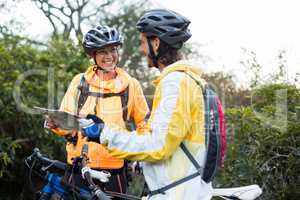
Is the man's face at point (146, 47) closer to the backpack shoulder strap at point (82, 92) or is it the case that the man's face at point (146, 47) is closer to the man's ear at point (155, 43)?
the man's ear at point (155, 43)

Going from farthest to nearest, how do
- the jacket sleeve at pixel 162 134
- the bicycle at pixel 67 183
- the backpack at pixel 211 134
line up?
the bicycle at pixel 67 183 → the backpack at pixel 211 134 → the jacket sleeve at pixel 162 134

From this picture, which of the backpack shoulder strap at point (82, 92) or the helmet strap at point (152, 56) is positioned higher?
the helmet strap at point (152, 56)

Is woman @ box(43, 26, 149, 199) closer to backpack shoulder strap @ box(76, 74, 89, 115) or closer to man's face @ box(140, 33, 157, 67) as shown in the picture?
backpack shoulder strap @ box(76, 74, 89, 115)

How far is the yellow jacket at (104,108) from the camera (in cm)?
401

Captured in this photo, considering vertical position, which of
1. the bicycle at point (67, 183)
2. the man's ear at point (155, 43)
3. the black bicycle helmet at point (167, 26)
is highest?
the black bicycle helmet at point (167, 26)

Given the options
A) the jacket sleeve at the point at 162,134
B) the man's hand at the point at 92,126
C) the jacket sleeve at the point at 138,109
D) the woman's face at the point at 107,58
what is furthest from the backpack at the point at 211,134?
the woman's face at the point at 107,58

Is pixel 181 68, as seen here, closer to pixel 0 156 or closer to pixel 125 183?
pixel 125 183

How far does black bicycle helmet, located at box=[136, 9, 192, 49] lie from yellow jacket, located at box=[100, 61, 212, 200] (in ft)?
0.60

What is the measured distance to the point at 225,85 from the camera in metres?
8.60

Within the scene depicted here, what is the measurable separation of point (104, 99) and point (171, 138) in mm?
1619

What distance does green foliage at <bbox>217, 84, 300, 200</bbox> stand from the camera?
16.2ft

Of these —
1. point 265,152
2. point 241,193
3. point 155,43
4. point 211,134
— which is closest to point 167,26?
point 155,43

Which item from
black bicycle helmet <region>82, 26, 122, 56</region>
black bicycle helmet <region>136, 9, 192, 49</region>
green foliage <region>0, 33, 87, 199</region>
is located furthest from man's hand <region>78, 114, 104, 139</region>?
green foliage <region>0, 33, 87, 199</region>

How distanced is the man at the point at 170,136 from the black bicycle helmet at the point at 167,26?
29mm
